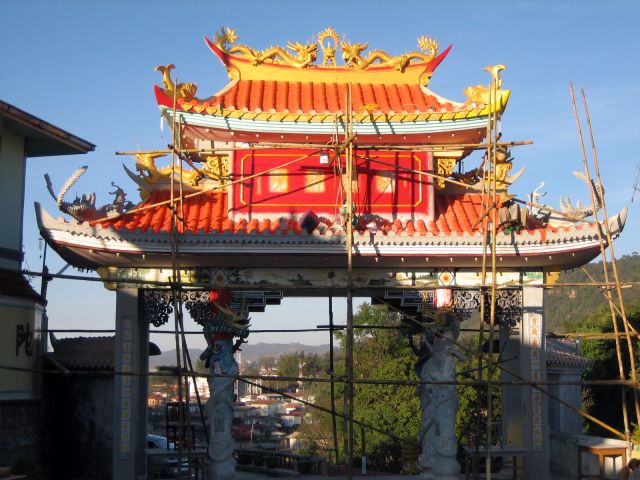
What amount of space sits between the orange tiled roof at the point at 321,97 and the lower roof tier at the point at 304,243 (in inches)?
83.4

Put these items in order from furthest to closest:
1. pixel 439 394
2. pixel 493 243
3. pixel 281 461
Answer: pixel 281 461 < pixel 439 394 < pixel 493 243

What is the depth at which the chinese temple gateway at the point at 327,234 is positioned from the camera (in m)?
13.2

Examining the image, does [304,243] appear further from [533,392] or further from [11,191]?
[11,191]

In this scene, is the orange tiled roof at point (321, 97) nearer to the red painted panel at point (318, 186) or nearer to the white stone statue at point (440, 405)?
the red painted panel at point (318, 186)

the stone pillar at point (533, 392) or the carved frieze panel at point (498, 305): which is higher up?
the carved frieze panel at point (498, 305)

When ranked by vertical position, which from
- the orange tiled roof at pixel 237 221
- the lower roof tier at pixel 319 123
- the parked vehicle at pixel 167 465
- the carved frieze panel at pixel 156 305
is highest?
the lower roof tier at pixel 319 123

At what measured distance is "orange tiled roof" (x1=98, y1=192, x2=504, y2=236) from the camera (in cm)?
1334

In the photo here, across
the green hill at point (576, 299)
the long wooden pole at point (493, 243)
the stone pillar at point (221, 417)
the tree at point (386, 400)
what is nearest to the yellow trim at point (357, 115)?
the long wooden pole at point (493, 243)

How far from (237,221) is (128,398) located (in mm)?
3245

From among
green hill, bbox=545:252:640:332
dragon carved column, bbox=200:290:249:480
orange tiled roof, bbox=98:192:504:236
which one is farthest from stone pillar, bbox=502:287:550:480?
green hill, bbox=545:252:640:332

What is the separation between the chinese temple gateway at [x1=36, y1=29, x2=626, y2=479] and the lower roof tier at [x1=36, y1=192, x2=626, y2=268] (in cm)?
2

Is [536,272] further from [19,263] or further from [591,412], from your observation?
[591,412]

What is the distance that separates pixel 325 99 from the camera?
612 inches

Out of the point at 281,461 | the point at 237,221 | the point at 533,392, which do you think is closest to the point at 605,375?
the point at 281,461
